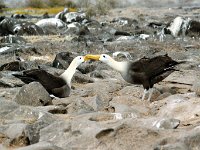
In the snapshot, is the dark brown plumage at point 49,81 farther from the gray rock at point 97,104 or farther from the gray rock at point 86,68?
the gray rock at point 86,68

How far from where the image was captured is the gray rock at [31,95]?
33.1 feet

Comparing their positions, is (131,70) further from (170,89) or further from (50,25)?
(50,25)

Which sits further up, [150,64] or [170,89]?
[150,64]

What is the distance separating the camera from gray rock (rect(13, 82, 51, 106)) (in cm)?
1009

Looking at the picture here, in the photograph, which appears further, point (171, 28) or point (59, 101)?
point (171, 28)

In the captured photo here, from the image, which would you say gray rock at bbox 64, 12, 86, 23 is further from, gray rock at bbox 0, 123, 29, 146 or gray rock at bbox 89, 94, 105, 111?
gray rock at bbox 0, 123, 29, 146

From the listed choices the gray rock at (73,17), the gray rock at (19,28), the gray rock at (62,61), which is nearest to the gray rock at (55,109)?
the gray rock at (62,61)

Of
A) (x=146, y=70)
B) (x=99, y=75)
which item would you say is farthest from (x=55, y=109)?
(x=99, y=75)

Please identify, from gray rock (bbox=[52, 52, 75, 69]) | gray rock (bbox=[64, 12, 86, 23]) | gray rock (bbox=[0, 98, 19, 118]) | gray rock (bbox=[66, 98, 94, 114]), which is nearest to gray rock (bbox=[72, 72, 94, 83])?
gray rock (bbox=[52, 52, 75, 69])

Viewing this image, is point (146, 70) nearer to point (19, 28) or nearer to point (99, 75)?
point (99, 75)

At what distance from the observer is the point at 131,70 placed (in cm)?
1142

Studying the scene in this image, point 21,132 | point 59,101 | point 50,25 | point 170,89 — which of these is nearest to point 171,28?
point 50,25

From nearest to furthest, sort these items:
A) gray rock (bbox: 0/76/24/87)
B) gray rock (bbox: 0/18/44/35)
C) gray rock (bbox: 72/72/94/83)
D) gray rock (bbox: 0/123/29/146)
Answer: gray rock (bbox: 0/123/29/146) < gray rock (bbox: 0/76/24/87) < gray rock (bbox: 72/72/94/83) < gray rock (bbox: 0/18/44/35)

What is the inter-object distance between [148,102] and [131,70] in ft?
2.54
